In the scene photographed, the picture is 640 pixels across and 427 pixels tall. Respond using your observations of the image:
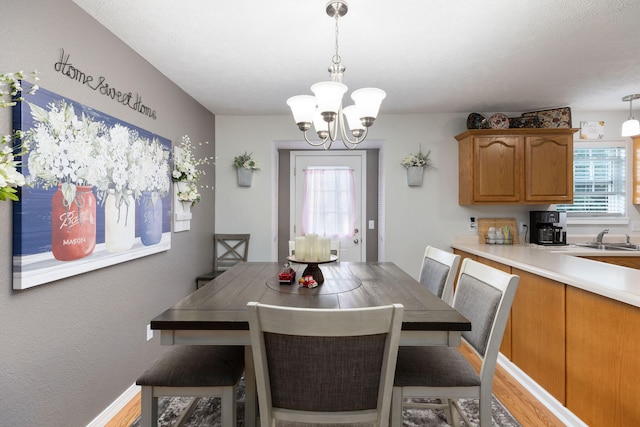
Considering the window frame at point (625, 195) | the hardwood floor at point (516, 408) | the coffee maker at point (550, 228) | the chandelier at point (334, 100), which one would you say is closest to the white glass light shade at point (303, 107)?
the chandelier at point (334, 100)

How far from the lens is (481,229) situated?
363 centimetres

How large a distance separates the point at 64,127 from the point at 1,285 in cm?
78

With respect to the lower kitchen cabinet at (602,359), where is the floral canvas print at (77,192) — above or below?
above

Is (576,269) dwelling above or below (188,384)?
above

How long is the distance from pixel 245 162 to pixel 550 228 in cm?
338

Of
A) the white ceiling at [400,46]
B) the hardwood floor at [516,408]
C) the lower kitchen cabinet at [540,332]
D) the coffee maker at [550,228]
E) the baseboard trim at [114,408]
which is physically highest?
the white ceiling at [400,46]

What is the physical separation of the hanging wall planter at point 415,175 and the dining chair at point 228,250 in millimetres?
1947

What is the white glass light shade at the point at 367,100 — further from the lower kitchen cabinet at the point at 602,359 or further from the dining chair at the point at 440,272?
the lower kitchen cabinet at the point at 602,359

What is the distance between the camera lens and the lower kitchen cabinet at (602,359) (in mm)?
1461

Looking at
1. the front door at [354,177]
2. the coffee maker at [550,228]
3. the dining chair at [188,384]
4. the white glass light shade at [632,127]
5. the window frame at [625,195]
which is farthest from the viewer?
the front door at [354,177]

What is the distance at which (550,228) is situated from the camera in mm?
3391

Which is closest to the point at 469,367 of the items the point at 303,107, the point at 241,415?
the point at 241,415

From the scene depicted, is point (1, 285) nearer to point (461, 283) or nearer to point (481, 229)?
point (461, 283)

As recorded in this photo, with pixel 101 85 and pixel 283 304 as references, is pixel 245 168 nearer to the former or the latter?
pixel 101 85
